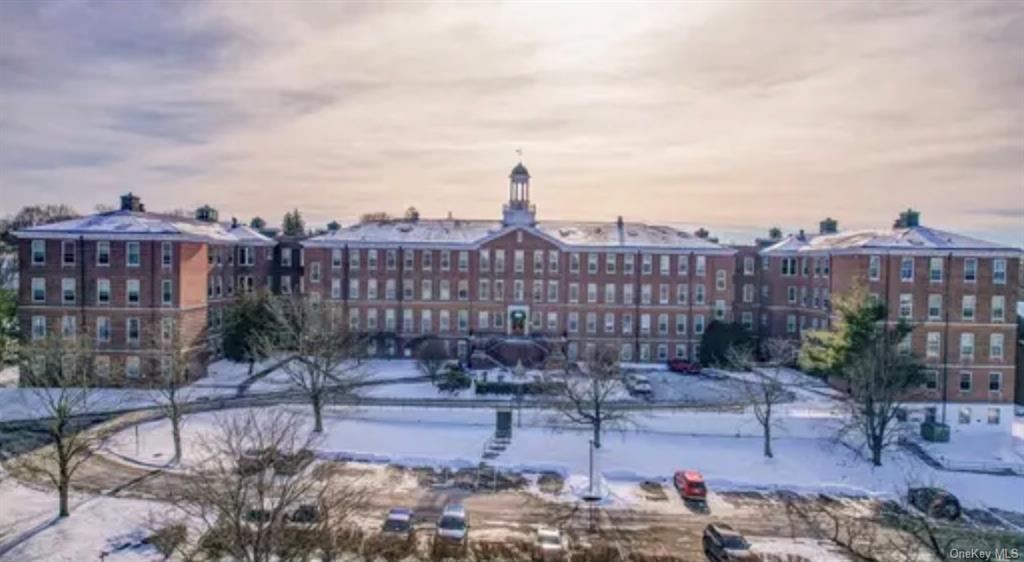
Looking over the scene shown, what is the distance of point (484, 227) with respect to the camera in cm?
6738

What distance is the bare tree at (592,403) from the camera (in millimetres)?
39188

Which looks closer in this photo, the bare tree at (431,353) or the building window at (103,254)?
the building window at (103,254)

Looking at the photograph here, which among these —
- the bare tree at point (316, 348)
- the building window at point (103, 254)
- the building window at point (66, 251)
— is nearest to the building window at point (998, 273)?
the bare tree at point (316, 348)

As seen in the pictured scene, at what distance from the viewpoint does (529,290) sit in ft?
202

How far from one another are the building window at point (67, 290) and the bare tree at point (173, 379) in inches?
283

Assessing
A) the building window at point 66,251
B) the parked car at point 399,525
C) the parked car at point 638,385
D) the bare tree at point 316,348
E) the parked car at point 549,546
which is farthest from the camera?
the building window at point 66,251

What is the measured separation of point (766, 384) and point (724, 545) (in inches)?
710

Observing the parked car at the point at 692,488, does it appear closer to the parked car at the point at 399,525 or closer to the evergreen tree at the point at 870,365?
the evergreen tree at the point at 870,365

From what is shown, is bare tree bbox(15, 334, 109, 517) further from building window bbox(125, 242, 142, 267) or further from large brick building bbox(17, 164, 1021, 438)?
building window bbox(125, 242, 142, 267)

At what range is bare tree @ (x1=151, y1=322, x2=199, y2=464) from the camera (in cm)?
3597

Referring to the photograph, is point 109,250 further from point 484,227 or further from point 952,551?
point 952,551

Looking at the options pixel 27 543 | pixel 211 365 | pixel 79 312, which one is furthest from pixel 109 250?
pixel 27 543

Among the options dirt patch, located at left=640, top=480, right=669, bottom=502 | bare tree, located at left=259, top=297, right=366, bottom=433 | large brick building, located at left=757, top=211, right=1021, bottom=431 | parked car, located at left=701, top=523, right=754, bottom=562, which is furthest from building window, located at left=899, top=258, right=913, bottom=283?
bare tree, located at left=259, top=297, right=366, bottom=433

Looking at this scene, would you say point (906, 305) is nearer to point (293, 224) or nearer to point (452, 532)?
point (452, 532)
